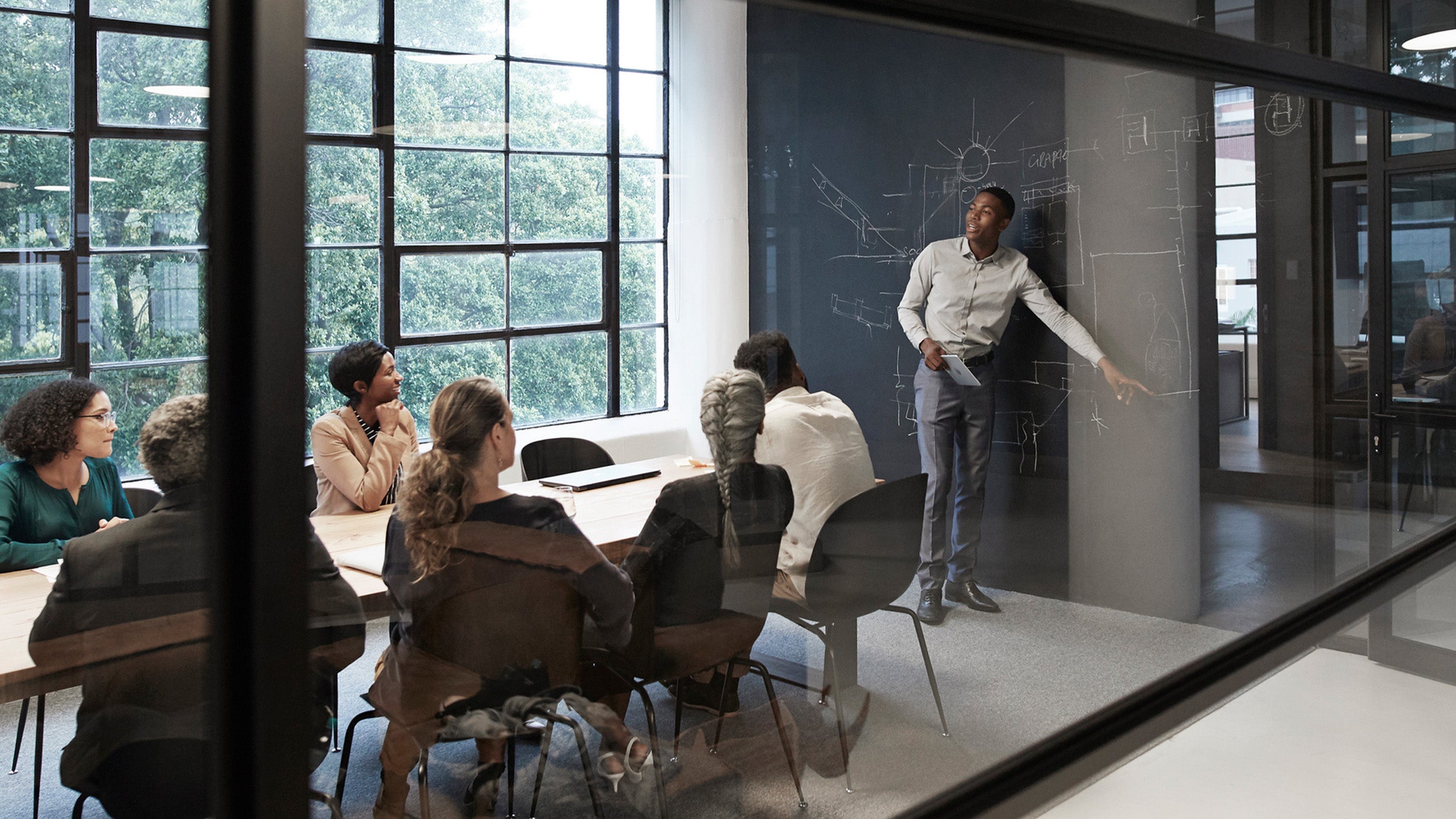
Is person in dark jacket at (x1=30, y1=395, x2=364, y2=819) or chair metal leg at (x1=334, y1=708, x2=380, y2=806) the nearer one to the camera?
person in dark jacket at (x1=30, y1=395, x2=364, y2=819)

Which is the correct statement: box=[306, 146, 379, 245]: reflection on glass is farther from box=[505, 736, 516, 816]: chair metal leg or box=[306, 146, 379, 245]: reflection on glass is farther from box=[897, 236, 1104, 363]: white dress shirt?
box=[897, 236, 1104, 363]: white dress shirt

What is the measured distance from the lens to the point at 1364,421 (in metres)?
3.35

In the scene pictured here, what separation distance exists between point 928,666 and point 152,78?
142cm

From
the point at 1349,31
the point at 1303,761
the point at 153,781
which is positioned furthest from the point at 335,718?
the point at 1349,31

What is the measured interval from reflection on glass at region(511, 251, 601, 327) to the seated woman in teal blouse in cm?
46

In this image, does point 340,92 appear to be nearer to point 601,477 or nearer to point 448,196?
point 448,196

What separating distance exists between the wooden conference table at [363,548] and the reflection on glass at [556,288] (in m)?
0.21

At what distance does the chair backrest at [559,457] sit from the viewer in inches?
50.2

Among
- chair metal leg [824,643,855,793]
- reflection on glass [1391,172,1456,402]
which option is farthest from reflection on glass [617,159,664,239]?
reflection on glass [1391,172,1456,402]

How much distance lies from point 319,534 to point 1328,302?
318 cm

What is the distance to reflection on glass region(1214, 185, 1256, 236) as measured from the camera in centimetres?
277

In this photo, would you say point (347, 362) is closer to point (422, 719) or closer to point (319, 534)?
point (319, 534)

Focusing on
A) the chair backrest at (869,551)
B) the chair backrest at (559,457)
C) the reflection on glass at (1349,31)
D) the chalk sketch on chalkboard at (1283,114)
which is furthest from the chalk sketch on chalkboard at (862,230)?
the reflection on glass at (1349,31)

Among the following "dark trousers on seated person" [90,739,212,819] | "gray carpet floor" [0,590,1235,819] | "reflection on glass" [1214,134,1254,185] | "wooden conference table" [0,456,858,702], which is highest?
"reflection on glass" [1214,134,1254,185]
